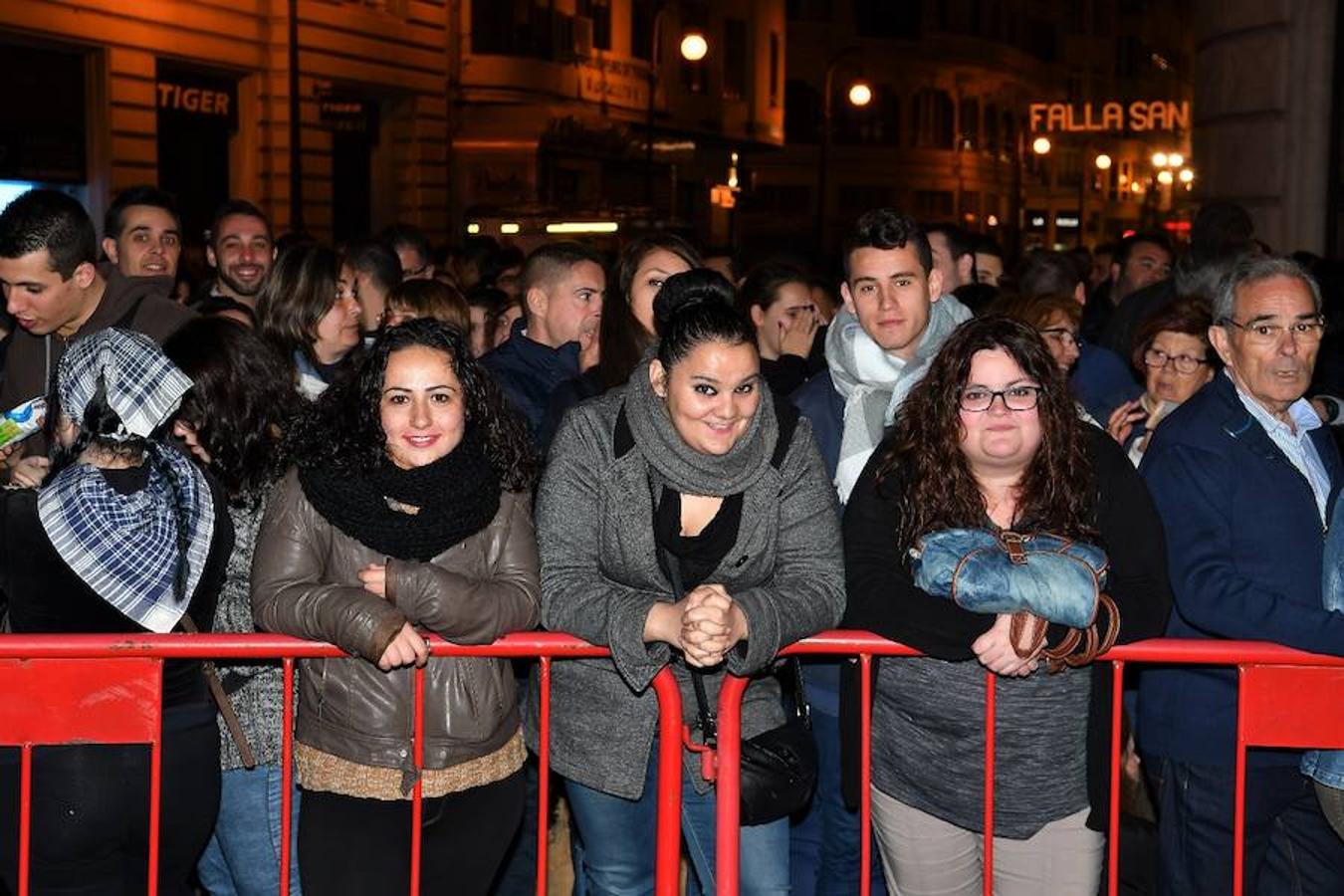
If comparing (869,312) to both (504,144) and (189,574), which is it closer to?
(189,574)

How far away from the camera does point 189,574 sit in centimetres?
428

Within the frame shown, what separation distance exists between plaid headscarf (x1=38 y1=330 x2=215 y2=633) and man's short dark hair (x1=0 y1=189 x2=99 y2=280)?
1.74 meters

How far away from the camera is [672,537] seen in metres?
4.29

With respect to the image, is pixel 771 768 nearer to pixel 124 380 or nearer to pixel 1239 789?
pixel 1239 789


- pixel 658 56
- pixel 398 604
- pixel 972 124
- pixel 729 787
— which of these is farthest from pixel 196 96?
pixel 972 124

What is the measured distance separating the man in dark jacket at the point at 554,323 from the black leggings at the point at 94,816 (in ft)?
8.72

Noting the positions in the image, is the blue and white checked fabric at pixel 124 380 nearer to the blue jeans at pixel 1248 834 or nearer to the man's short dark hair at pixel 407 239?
the blue jeans at pixel 1248 834

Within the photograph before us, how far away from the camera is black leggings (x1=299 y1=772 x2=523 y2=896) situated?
4.13 metres

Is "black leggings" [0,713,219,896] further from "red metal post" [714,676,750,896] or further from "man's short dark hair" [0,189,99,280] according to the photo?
"man's short dark hair" [0,189,99,280]

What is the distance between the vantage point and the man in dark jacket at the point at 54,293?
588 cm

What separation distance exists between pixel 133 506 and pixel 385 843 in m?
1.08

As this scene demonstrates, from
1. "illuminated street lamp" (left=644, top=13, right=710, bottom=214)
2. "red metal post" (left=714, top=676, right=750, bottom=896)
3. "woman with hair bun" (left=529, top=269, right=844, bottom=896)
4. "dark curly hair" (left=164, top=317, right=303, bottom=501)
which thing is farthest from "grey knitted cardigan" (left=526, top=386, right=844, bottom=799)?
"illuminated street lamp" (left=644, top=13, right=710, bottom=214)

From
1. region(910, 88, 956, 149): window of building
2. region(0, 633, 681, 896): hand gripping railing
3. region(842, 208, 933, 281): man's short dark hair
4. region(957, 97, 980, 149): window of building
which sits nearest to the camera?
region(0, 633, 681, 896): hand gripping railing

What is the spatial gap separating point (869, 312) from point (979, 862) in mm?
1863
